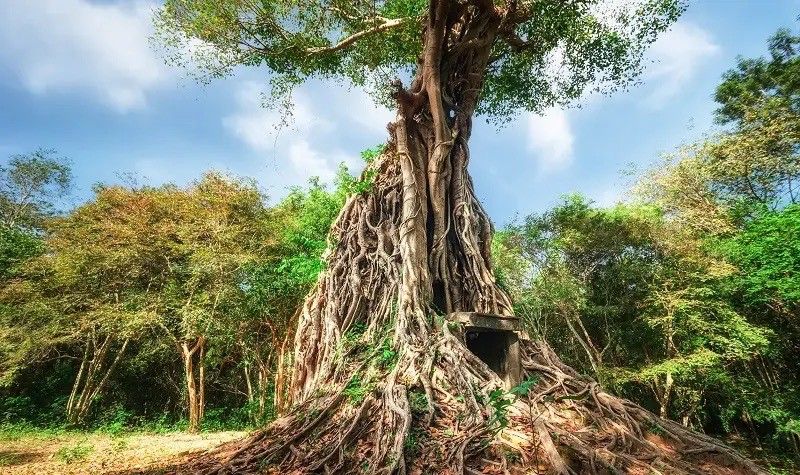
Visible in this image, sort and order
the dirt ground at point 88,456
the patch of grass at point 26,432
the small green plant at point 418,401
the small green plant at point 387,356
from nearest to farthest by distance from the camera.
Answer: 1. the small green plant at point 418,401
2. the small green plant at point 387,356
3. the dirt ground at point 88,456
4. the patch of grass at point 26,432

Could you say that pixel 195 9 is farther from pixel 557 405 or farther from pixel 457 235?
pixel 557 405

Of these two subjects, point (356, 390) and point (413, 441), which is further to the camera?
point (356, 390)

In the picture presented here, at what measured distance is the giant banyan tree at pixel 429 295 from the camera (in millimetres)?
3771

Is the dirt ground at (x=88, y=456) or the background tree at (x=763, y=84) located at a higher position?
the background tree at (x=763, y=84)

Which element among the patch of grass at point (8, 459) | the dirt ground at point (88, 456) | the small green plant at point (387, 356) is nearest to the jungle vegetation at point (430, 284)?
the small green plant at point (387, 356)

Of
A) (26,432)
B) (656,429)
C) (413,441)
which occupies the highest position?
(413,441)

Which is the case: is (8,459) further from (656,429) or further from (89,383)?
(656,429)

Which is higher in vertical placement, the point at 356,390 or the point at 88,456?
the point at 356,390

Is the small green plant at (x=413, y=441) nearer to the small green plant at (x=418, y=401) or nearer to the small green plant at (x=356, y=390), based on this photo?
the small green plant at (x=418, y=401)

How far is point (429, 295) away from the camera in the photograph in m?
5.86

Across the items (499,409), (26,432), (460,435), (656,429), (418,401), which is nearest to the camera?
(499,409)

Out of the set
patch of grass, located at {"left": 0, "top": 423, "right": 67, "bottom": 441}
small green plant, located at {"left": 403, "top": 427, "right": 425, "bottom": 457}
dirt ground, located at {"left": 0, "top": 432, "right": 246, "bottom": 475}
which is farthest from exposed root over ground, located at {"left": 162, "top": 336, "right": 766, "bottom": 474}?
patch of grass, located at {"left": 0, "top": 423, "right": 67, "bottom": 441}

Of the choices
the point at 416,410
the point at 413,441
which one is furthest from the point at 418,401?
the point at 413,441

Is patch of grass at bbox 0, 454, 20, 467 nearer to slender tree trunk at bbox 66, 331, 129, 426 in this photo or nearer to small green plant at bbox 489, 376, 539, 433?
slender tree trunk at bbox 66, 331, 129, 426
